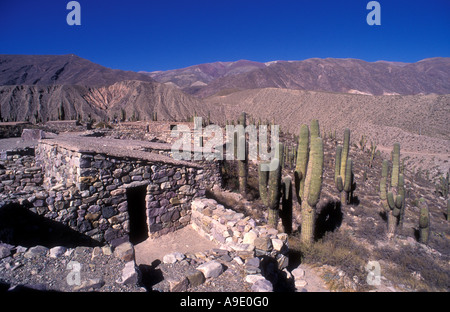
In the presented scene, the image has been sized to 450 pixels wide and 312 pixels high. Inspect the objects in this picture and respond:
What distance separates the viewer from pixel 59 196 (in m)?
4.76

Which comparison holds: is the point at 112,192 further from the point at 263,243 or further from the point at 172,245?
the point at 263,243

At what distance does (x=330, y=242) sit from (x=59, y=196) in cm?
715

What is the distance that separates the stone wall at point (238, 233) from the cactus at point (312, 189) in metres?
2.46

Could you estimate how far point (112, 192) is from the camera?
532cm

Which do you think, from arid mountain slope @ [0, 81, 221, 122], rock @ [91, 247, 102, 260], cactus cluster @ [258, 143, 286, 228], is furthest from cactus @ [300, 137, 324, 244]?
arid mountain slope @ [0, 81, 221, 122]

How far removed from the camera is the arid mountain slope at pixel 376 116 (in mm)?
32812

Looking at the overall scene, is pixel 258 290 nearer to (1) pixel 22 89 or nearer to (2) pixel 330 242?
(2) pixel 330 242

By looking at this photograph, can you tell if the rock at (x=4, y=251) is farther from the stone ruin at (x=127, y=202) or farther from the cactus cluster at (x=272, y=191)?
the cactus cluster at (x=272, y=191)

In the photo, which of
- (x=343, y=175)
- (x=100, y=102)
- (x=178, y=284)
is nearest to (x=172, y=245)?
(x=178, y=284)

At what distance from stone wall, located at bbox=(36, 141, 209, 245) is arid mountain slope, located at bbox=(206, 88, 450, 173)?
87.2 feet

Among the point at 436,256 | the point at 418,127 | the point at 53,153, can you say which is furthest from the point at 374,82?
the point at 53,153

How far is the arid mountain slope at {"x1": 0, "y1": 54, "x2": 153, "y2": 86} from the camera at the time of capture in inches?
3174

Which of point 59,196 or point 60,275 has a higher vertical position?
point 59,196
